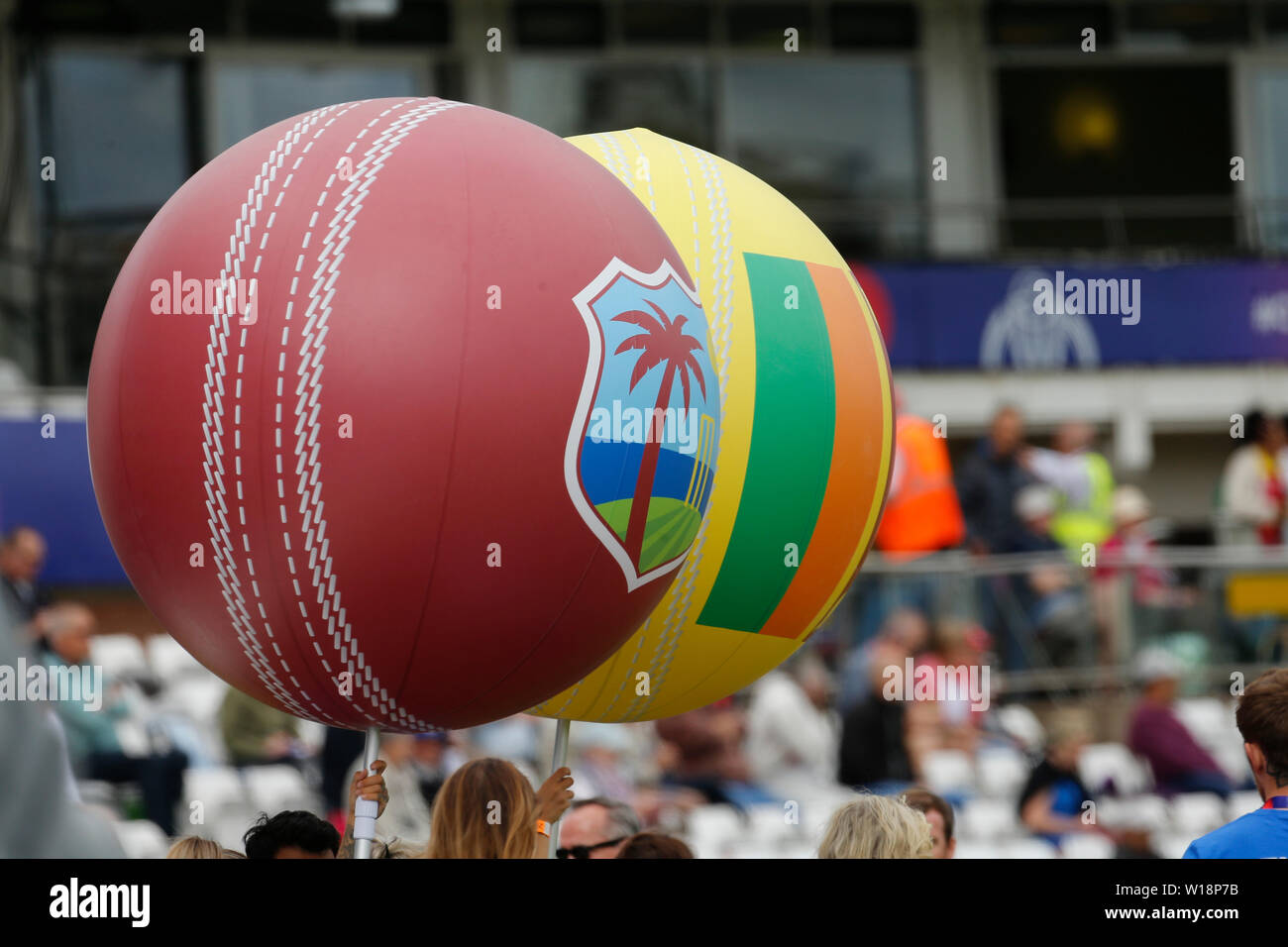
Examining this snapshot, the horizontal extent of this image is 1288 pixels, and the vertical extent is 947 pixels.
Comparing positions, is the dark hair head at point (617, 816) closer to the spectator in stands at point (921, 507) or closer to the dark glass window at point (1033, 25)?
the spectator in stands at point (921, 507)

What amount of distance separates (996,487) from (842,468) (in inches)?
248

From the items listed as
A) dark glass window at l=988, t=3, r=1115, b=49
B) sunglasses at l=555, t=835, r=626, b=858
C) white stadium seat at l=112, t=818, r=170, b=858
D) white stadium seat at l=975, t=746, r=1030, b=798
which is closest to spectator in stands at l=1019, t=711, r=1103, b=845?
white stadium seat at l=975, t=746, r=1030, b=798

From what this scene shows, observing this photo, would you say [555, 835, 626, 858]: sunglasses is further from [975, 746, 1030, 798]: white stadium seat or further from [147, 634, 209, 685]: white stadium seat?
[147, 634, 209, 685]: white stadium seat

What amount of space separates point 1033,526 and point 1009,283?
5.82 m

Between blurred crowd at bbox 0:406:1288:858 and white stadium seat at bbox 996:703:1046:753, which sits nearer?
blurred crowd at bbox 0:406:1288:858

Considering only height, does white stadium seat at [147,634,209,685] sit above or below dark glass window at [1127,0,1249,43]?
below

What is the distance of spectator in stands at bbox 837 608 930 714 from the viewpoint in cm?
821

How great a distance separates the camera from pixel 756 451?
3350mm

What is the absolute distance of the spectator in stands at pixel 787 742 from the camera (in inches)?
328

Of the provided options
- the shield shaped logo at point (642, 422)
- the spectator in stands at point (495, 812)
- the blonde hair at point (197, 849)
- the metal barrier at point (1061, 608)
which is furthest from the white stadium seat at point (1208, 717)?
the shield shaped logo at point (642, 422)

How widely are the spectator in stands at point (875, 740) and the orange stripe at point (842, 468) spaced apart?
4.56 m

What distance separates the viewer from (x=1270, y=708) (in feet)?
10.3

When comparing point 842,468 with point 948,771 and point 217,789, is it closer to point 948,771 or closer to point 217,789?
point 217,789

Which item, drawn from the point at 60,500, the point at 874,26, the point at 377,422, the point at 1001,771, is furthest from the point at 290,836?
the point at 874,26
